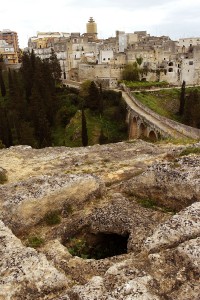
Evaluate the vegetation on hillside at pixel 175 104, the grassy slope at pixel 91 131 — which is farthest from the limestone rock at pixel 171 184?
the vegetation on hillside at pixel 175 104

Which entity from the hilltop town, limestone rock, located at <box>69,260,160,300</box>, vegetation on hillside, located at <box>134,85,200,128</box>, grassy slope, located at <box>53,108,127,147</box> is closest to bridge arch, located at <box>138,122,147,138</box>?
grassy slope, located at <box>53,108,127,147</box>

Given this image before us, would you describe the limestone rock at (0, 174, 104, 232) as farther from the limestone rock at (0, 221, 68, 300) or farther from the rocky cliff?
the limestone rock at (0, 221, 68, 300)

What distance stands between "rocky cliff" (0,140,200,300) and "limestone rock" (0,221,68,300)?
22 millimetres

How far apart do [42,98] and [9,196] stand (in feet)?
107

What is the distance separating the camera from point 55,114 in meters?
46.1

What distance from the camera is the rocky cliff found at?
730 centimetres

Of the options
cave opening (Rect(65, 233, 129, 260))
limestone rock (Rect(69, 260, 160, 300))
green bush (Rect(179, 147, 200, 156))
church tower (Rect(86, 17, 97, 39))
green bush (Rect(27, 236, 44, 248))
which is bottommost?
cave opening (Rect(65, 233, 129, 260))

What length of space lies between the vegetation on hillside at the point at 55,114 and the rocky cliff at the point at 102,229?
786 inches

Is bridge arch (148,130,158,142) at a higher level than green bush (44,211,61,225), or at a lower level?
lower

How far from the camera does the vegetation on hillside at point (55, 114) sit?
38.2 metres

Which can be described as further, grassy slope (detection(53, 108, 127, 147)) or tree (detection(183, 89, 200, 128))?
tree (detection(183, 89, 200, 128))

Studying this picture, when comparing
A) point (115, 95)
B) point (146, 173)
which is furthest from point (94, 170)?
point (115, 95)

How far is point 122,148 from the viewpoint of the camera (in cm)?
2052

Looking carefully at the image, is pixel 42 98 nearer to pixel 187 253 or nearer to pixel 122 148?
pixel 122 148
